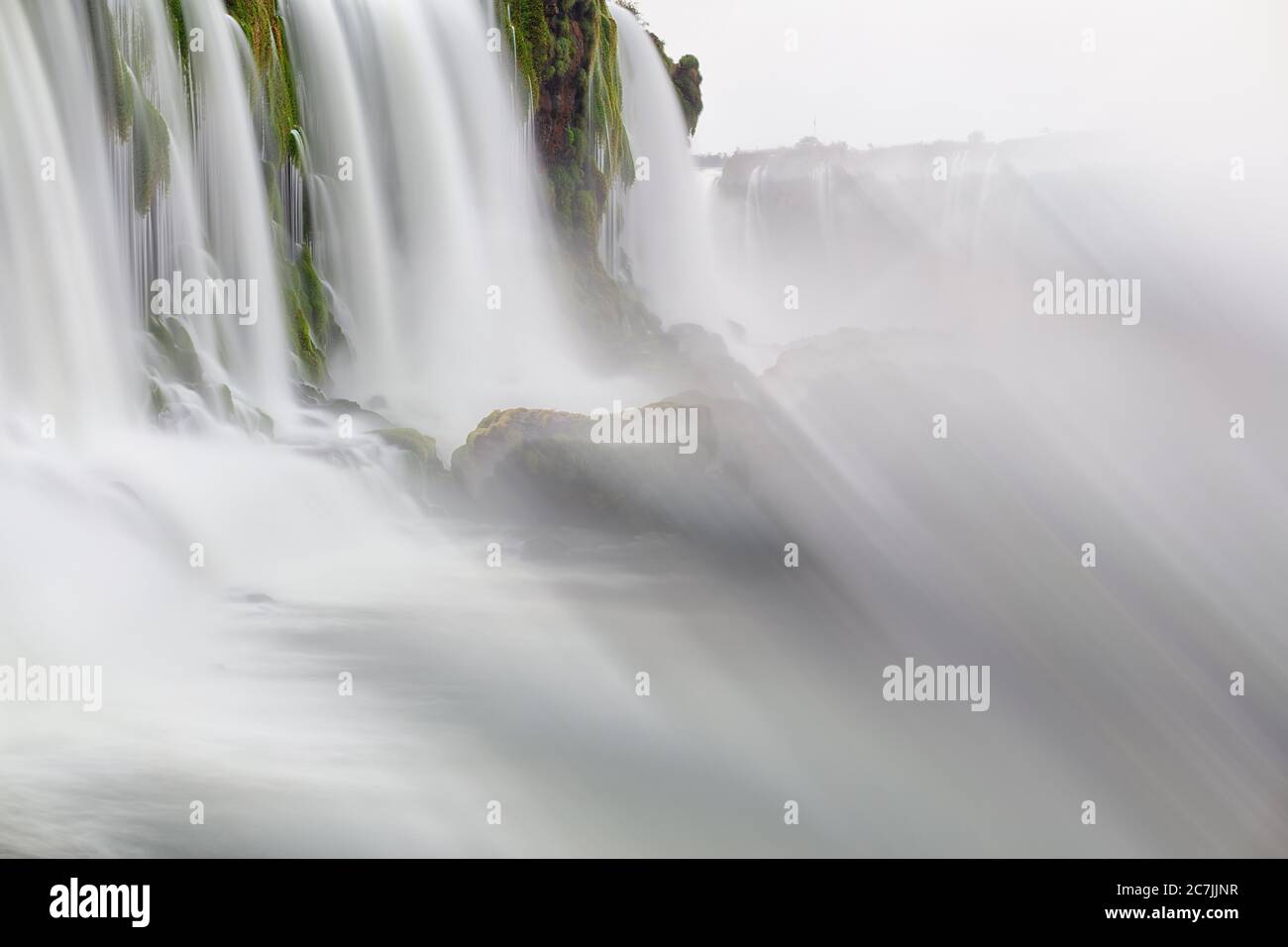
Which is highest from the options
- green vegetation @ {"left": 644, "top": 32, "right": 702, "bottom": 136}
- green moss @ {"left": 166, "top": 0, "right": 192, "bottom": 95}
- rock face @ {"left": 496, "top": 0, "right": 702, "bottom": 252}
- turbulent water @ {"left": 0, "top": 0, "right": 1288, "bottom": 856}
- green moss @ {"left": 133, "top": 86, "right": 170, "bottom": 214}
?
green vegetation @ {"left": 644, "top": 32, "right": 702, "bottom": 136}

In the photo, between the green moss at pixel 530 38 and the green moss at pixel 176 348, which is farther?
the green moss at pixel 530 38

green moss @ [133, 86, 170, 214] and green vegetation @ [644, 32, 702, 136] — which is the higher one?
green vegetation @ [644, 32, 702, 136]

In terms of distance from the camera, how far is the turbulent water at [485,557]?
538cm

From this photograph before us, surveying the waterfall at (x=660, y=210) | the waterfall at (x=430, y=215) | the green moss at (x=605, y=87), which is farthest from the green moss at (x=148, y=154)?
the waterfall at (x=660, y=210)

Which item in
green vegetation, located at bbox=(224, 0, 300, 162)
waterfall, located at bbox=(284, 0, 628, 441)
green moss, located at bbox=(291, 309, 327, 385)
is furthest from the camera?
waterfall, located at bbox=(284, 0, 628, 441)

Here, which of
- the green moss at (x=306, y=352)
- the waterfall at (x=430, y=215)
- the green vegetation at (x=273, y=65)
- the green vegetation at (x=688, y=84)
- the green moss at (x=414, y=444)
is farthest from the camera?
the green vegetation at (x=688, y=84)

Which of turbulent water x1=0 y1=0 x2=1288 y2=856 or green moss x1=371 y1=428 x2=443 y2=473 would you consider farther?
green moss x1=371 y1=428 x2=443 y2=473

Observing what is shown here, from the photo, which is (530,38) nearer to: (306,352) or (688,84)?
(688,84)

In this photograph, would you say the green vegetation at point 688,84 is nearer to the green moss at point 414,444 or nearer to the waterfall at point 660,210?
the waterfall at point 660,210

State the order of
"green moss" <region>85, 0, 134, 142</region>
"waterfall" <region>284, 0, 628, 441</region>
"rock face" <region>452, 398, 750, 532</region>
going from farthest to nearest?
1. "waterfall" <region>284, 0, 628, 441</region>
2. "rock face" <region>452, 398, 750, 532</region>
3. "green moss" <region>85, 0, 134, 142</region>

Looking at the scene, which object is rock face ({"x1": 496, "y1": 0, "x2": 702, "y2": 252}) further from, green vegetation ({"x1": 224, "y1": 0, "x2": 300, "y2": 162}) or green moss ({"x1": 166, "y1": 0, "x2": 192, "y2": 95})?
green moss ({"x1": 166, "y1": 0, "x2": 192, "y2": 95})

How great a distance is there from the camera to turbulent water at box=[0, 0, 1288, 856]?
17.6 ft

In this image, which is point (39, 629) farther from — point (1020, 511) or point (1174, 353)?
point (1174, 353)

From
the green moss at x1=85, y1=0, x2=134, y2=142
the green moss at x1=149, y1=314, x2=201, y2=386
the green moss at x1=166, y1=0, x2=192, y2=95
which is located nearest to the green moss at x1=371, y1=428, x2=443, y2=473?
the green moss at x1=149, y1=314, x2=201, y2=386
